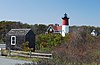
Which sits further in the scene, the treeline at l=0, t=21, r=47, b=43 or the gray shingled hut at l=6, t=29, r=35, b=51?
the treeline at l=0, t=21, r=47, b=43

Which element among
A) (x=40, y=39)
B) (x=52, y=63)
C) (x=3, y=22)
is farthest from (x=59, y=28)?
(x=52, y=63)

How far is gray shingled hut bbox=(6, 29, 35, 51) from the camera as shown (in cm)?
3666

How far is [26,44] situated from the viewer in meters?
36.4

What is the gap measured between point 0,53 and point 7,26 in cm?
4243

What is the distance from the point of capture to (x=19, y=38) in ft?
122

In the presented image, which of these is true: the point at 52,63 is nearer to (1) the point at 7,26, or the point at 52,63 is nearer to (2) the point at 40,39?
(2) the point at 40,39

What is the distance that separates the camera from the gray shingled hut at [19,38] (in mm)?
36656

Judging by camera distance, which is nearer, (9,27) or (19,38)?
(19,38)

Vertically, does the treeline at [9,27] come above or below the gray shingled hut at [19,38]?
above

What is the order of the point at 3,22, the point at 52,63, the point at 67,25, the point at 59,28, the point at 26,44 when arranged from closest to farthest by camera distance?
the point at 52,63 → the point at 26,44 → the point at 67,25 → the point at 59,28 → the point at 3,22

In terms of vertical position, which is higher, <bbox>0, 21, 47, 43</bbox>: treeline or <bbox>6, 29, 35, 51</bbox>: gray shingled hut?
<bbox>0, 21, 47, 43</bbox>: treeline

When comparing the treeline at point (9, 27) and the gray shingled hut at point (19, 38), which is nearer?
the gray shingled hut at point (19, 38)

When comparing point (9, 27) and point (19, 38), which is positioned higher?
point (9, 27)

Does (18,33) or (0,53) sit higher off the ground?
(18,33)
